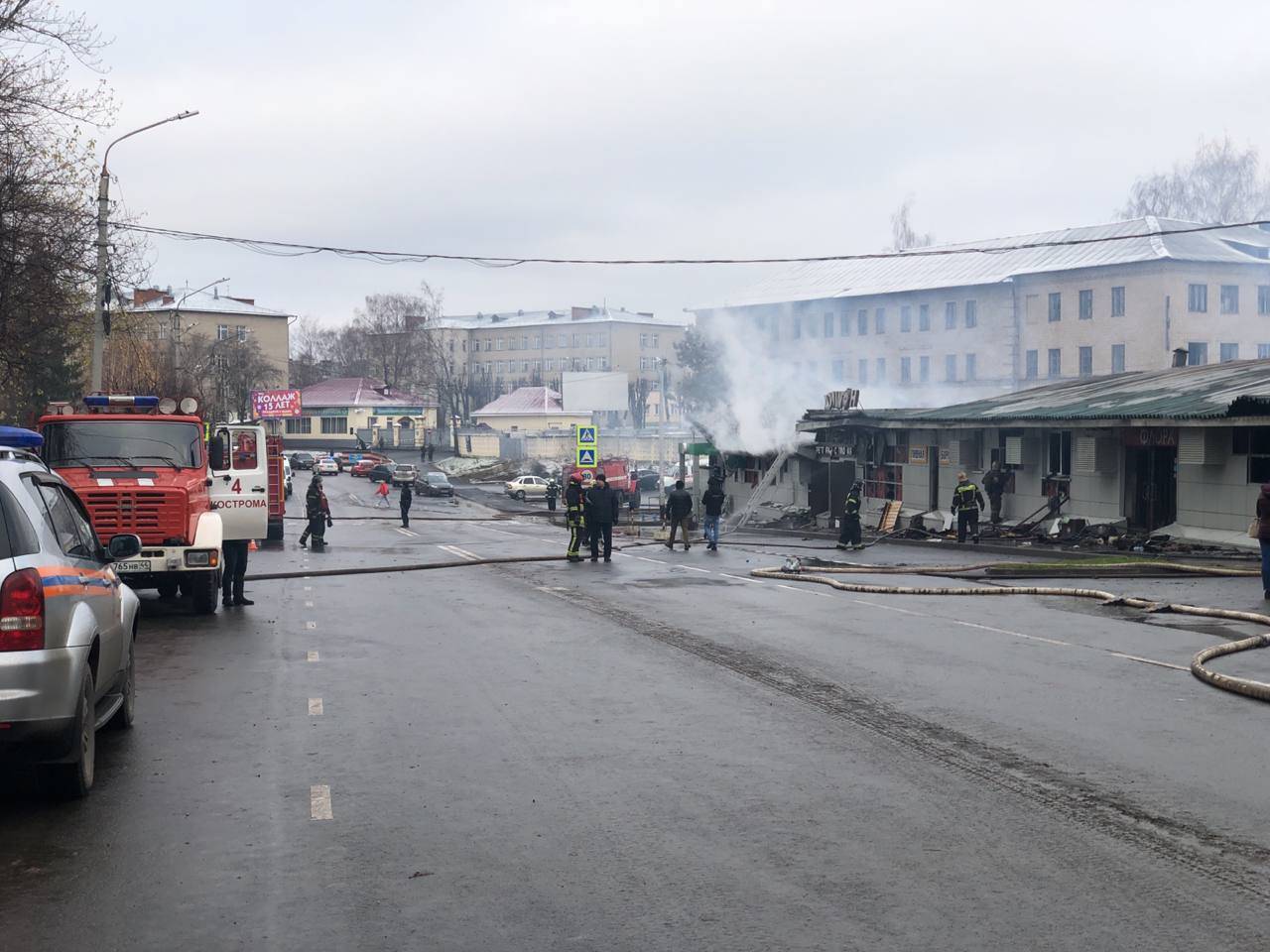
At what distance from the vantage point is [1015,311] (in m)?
89.1

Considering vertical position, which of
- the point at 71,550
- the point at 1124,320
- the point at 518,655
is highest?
the point at 1124,320

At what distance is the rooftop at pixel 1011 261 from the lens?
8162 centimetres

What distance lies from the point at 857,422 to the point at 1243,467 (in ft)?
51.0

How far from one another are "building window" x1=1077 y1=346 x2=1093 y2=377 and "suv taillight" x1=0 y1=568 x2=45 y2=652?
3281 inches

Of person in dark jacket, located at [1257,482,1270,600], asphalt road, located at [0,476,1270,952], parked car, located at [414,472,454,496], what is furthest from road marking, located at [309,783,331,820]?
parked car, located at [414,472,454,496]

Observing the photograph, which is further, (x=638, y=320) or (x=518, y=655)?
(x=638, y=320)

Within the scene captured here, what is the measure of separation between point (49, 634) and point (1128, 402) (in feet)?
96.1

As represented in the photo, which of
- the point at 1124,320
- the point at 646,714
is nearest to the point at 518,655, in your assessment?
the point at 646,714

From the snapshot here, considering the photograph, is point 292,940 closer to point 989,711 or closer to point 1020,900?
point 1020,900

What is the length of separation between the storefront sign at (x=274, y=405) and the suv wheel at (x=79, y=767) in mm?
79566

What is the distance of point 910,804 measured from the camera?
25.4 feet

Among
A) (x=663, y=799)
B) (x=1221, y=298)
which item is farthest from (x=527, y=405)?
(x=663, y=799)

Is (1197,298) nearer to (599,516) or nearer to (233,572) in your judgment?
(599,516)

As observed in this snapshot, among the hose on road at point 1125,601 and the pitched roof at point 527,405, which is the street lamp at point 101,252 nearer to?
the hose on road at point 1125,601
